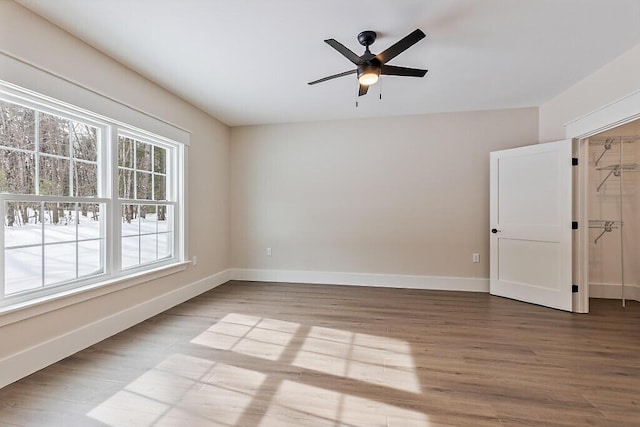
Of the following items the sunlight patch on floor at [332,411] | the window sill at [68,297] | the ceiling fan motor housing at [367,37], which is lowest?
the sunlight patch on floor at [332,411]

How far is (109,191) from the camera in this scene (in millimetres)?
2861

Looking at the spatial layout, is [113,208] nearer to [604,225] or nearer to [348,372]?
[348,372]

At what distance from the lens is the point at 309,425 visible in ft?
5.41

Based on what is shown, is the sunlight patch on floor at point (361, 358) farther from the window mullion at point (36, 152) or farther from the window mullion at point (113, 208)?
the window mullion at point (36, 152)

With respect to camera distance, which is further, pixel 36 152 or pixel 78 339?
pixel 78 339

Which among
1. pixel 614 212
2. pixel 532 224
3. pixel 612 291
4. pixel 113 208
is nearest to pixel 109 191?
pixel 113 208

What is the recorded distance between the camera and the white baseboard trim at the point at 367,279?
436 cm

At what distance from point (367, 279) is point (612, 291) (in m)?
3.22

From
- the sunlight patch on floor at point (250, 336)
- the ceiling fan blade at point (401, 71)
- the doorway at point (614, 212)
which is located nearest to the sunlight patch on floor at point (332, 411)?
the sunlight patch on floor at point (250, 336)

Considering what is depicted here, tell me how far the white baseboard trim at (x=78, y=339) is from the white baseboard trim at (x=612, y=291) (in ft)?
17.8

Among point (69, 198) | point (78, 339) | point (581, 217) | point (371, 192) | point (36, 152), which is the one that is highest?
point (36, 152)

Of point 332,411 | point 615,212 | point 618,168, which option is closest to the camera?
point 332,411

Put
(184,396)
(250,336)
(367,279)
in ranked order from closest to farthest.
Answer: (184,396), (250,336), (367,279)

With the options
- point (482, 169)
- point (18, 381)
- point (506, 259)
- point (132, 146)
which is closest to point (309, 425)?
point (18, 381)
